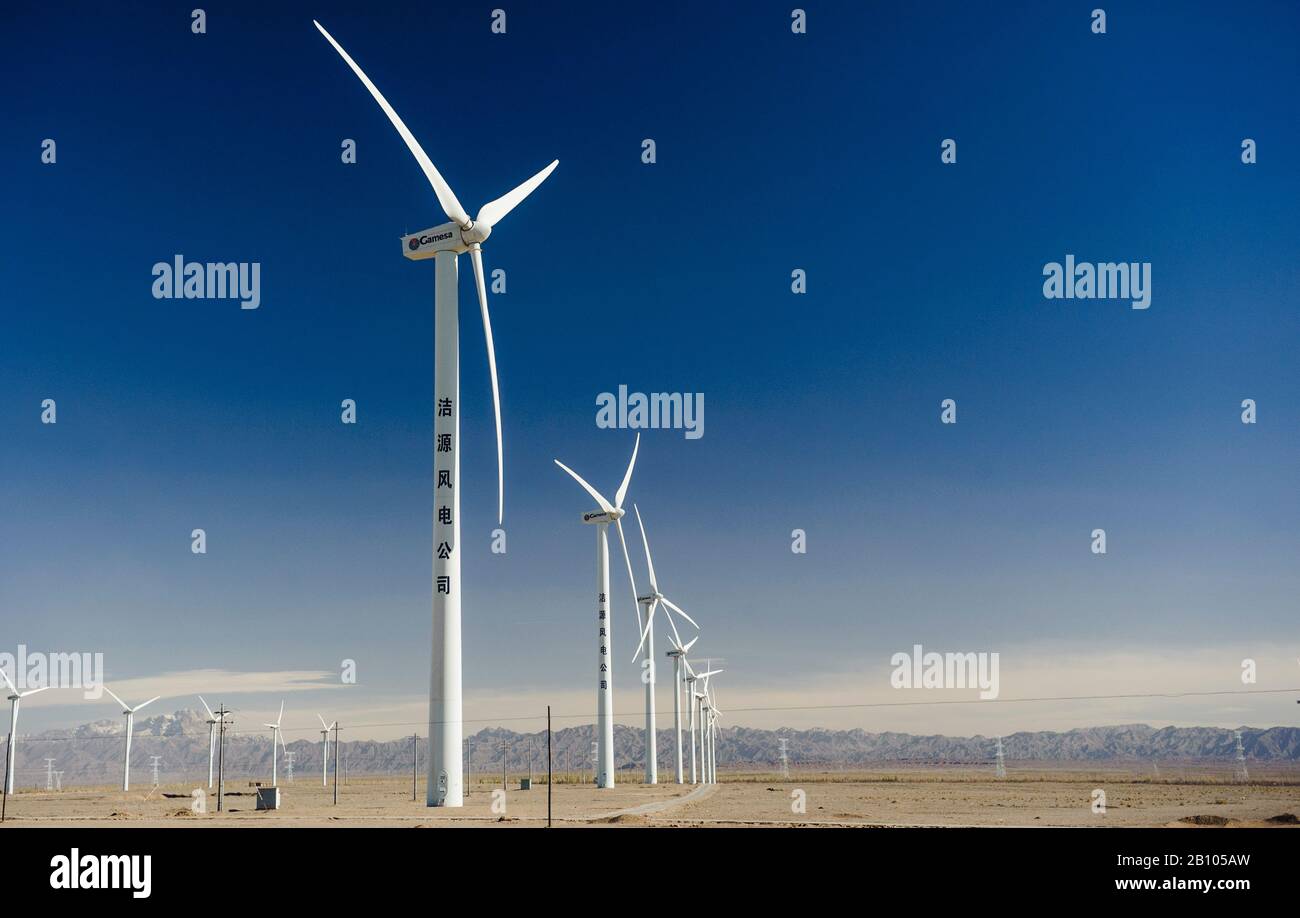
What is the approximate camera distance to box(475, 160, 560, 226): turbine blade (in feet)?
148

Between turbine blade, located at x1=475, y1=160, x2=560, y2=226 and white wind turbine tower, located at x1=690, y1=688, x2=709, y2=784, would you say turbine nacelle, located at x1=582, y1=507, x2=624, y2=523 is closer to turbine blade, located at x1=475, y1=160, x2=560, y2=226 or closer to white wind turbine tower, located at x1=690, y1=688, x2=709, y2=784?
white wind turbine tower, located at x1=690, y1=688, x2=709, y2=784

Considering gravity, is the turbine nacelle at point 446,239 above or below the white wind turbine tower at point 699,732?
above

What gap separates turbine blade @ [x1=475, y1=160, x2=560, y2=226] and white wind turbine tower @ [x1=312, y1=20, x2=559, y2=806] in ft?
0.15

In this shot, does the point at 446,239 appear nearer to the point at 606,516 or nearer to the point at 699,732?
the point at 606,516
